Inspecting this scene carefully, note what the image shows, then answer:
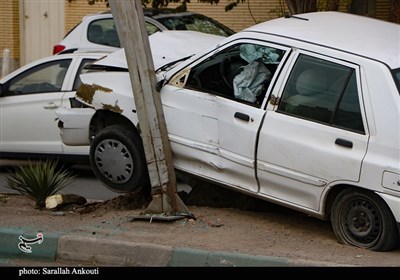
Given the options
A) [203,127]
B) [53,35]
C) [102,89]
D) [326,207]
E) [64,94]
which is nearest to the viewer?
[326,207]

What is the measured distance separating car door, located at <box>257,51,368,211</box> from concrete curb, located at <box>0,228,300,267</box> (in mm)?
793

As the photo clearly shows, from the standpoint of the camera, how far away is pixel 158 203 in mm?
7070

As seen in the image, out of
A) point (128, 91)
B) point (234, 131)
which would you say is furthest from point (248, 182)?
point (128, 91)

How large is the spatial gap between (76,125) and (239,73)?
2.15 metres

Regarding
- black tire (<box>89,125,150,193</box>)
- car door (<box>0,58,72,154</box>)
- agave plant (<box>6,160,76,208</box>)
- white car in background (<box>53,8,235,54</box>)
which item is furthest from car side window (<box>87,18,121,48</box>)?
black tire (<box>89,125,150,193</box>)

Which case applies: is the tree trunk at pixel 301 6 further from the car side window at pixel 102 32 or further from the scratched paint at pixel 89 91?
the car side window at pixel 102 32

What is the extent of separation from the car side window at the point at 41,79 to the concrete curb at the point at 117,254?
3.96 m

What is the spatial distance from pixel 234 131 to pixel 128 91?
121 centimetres

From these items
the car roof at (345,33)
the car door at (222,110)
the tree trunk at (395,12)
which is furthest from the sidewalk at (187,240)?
the tree trunk at (395,12)

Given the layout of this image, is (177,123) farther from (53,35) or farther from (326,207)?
(53,35)

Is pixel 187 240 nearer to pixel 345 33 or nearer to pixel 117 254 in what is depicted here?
pixel 117 254

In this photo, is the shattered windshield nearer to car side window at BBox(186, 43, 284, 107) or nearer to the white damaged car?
the white damaged car

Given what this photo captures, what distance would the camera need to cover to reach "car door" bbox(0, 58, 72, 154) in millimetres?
10430

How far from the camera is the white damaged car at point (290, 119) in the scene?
601 centimetres
